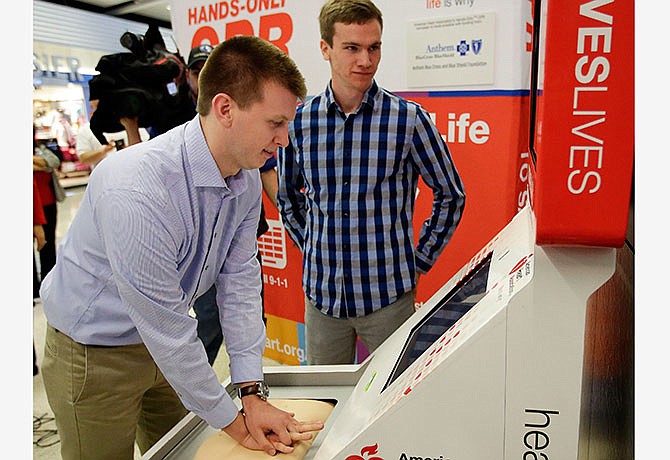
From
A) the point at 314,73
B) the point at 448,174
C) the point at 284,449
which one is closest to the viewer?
the point at 284,449

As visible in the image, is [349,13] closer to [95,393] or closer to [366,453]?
→ [95,393]

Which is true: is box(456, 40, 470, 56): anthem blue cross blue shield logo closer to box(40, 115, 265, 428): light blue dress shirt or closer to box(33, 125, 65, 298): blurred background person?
box(40, 115, 265, 428): light blue dress shirt

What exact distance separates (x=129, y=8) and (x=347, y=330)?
28.8 feet

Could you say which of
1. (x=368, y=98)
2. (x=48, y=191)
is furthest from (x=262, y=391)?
(x=48, y=191)

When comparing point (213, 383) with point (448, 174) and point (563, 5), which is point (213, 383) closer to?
point (563, 5)

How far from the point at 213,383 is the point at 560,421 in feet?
2.15

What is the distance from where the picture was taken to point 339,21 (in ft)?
6.69

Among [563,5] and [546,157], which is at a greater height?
[563,5]

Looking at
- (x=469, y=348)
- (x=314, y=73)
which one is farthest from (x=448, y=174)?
(x=469, y=348)

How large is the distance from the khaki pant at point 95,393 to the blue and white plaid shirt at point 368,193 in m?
0.84

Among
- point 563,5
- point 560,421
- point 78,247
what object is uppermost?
point 563,5

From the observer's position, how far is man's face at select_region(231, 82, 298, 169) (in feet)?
3.74

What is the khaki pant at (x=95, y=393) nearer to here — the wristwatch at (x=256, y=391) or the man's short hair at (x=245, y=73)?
the wristwatch at (x=256, y=391)

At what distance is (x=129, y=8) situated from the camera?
9.17 m
